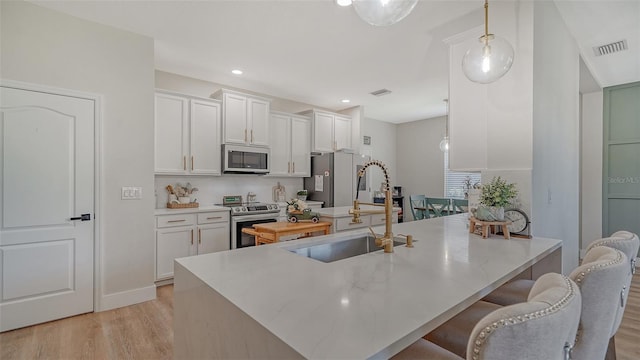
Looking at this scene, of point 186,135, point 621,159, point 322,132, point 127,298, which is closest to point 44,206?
point 127,298

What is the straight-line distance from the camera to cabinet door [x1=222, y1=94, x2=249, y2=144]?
4172 millimetres

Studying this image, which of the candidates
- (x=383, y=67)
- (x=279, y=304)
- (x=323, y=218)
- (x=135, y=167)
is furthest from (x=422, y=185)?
(x=279, y=304)

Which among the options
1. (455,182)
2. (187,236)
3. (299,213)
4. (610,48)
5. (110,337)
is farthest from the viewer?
(455,182)

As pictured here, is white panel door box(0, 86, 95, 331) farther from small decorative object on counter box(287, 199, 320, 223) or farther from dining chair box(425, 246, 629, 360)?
dining chair box(425, 246, 629, 360)

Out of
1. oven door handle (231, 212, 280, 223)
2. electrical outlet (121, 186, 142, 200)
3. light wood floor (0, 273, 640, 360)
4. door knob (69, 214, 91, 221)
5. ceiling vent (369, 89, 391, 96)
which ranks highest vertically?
ceiling vent (369, 89, 391, 96)

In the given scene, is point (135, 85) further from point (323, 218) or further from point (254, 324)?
point (254, 324)

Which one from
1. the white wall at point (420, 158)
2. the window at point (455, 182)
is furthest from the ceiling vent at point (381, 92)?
the window at point (455, 182)

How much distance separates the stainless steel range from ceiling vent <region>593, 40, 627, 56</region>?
425 centimetres

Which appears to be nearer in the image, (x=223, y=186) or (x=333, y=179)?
(x=223, y=186)

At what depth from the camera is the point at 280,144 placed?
4.88m

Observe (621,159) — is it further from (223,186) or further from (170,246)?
(170,246)

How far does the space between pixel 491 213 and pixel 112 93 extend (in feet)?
11.3

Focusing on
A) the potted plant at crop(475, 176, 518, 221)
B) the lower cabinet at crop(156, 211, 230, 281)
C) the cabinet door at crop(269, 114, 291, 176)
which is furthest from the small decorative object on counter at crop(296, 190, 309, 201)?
the potted plant at crop(475, 176, 518, 221)

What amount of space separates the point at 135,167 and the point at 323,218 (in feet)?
6.47
